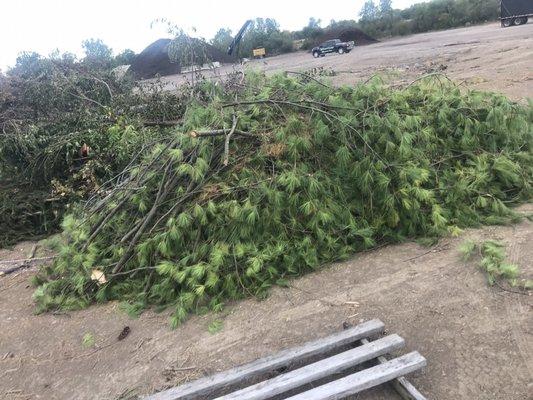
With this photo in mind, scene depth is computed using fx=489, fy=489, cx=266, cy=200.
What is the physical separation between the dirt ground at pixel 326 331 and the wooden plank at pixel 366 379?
12 cm

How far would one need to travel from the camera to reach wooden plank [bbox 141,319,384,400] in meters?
2.75

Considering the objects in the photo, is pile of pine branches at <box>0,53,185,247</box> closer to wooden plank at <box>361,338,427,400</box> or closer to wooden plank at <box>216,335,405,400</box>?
wooden plank at <box>216,335,405,400</box>

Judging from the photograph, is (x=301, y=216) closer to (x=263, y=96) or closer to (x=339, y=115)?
(x=339, y=115)

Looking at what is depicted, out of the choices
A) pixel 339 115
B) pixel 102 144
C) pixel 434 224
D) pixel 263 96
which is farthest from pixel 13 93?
pixel 434 224

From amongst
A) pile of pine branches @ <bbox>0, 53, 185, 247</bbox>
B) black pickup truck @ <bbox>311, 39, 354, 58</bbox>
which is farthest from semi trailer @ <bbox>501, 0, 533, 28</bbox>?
pile of pine branches @ <bbox>0, 53, 185, 247</bbox>

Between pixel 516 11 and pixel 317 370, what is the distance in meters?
32.4

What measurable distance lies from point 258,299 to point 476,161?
2.47 m

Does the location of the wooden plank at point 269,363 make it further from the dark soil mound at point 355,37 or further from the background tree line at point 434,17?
the background tree line at point 434,17

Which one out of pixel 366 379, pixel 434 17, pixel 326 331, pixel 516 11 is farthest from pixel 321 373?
pixel 434 17

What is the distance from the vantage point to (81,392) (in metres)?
3.00

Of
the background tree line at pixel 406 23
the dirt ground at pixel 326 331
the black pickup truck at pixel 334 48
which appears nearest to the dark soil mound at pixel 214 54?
the dirt ground at pixel 326 331

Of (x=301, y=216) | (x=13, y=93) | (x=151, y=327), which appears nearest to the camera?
(x=151, y=327)

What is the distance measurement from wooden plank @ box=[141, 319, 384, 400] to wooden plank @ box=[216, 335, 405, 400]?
0.12m

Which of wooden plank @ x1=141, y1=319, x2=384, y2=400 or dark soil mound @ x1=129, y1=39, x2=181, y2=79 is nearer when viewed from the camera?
wooden plank @ x1=141, y1=319, x2=384, y2=400
